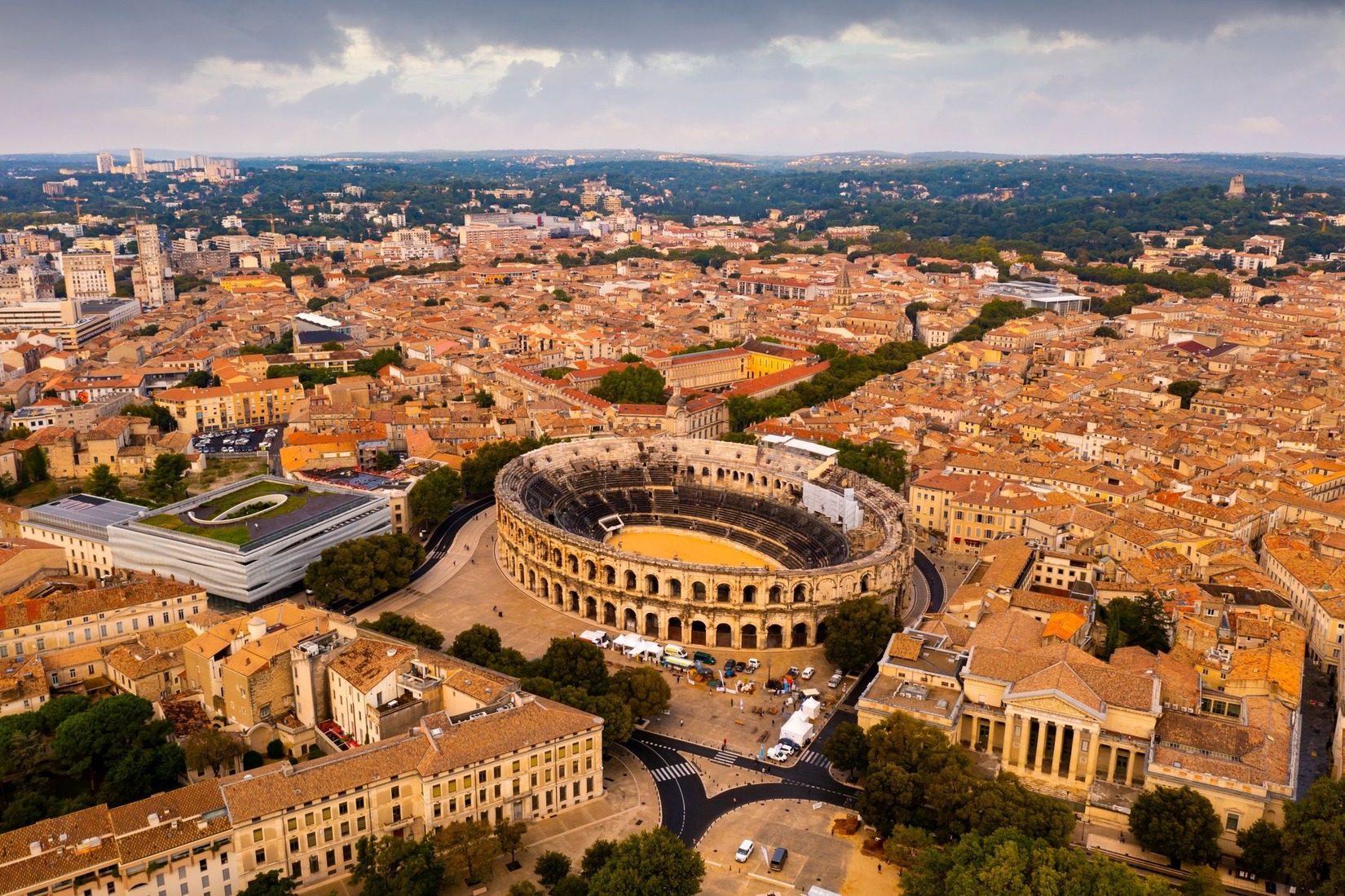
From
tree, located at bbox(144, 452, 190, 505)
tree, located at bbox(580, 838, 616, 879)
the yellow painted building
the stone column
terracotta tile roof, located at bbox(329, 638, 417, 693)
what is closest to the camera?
tree, located at bbox(580, 838, 616, 879)

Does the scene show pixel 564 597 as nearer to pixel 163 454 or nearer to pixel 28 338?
pixel 163 454

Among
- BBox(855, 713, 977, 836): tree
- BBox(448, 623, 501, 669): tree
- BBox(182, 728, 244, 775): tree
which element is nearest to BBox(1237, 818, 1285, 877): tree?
BBox(855, 713, 977, 836): tree

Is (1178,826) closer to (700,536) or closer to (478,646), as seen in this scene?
(478,646)

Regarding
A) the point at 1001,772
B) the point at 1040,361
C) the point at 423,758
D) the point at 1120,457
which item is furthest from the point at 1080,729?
the point at 1040,361

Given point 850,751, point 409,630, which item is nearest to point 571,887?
point 850,751

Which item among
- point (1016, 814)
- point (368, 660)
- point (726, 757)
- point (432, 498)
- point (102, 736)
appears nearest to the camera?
point (1016, 814)

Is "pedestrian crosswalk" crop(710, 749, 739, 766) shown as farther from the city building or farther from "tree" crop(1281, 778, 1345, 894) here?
the city building
